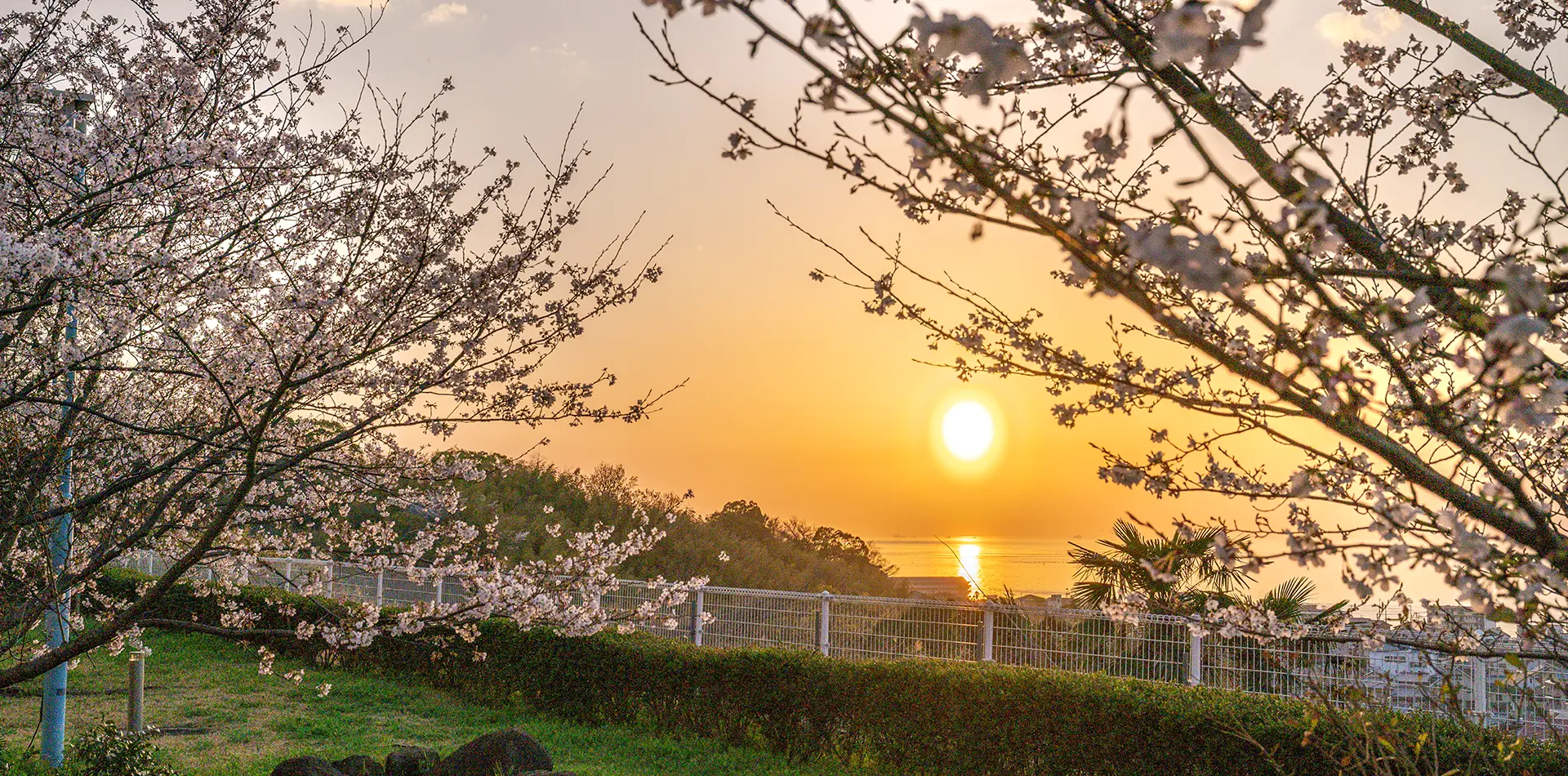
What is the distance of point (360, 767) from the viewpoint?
290 inches

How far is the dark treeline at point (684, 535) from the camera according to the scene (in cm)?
2228

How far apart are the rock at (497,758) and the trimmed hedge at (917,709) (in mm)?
1154

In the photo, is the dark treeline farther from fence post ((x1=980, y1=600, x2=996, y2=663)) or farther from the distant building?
fence post ((x1=980, y1=600, x2=996, y2=663))

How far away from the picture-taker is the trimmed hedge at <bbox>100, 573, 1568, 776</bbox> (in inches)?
251

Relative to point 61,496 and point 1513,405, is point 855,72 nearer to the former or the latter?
point 1513,405

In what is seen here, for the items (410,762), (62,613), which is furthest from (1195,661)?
(62,613)

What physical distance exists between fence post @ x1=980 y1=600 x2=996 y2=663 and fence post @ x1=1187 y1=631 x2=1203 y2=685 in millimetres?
1597

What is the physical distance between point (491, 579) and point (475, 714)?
5.68 meters

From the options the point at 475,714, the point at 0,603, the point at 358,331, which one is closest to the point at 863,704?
the point at 475,714

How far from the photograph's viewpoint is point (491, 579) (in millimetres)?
5730

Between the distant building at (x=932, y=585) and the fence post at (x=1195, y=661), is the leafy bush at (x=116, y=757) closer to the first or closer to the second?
the fence post at (x=1195, y=661)

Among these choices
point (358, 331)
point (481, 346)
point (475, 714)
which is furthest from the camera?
point (475, 714)

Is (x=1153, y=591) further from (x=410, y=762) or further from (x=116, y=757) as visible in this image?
(x=116, y=757)

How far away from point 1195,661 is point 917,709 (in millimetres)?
2121
